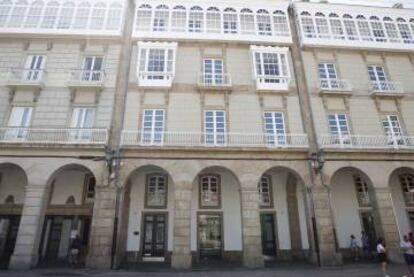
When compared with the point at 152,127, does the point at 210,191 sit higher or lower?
lower

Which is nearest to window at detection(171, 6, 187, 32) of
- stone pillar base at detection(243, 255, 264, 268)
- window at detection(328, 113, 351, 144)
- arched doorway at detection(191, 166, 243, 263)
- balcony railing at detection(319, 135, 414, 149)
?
arched doorway at detection(191, 166, 243, 263)

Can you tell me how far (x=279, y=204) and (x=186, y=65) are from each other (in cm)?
1066

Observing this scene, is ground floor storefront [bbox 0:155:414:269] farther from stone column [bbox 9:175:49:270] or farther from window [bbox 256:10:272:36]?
window [bbox 256:10:272:36]

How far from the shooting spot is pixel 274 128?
1583 centimetres

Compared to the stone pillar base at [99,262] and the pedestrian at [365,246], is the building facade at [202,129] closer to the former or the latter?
the stone pillar base at [99,262]

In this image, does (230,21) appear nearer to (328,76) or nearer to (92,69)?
(328,76)

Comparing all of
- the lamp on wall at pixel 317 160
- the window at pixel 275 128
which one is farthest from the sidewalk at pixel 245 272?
the window at pixel 275 128

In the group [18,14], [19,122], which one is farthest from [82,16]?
[19,122]

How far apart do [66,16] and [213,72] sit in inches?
401

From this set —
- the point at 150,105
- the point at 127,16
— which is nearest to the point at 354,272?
the point at 150,105

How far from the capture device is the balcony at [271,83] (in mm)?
16422

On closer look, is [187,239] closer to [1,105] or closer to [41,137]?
[41,137]

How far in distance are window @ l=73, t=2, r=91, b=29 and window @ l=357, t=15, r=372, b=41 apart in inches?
727

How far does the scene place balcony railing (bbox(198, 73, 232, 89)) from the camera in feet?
52.7
